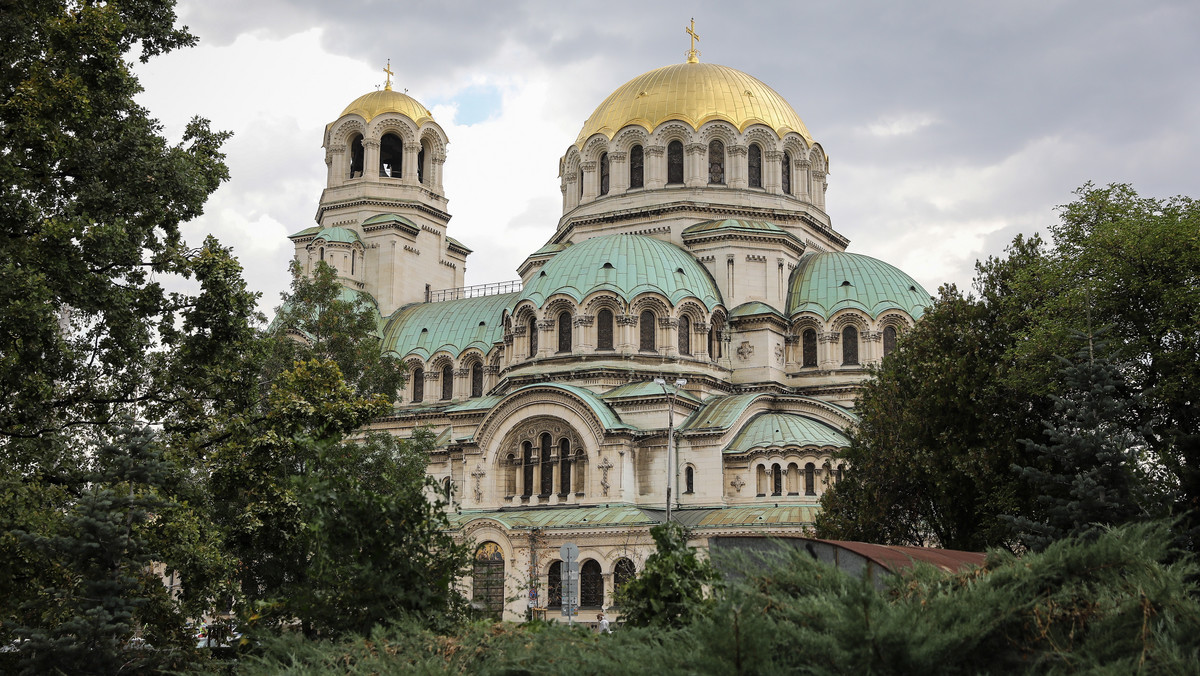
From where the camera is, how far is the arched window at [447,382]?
5709 centimetres

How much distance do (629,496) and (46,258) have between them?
99.4 feet

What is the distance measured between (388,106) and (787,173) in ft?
77.0

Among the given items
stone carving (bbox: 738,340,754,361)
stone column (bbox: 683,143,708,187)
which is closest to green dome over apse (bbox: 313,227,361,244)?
stone column (bbox: 683,143,708,187)

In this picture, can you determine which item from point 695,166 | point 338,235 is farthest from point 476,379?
point 695,166

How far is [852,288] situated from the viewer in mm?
51406

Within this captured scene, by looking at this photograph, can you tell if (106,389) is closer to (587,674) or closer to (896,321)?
(587,674)

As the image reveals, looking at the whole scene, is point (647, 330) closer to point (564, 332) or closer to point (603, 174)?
point (564, 332)

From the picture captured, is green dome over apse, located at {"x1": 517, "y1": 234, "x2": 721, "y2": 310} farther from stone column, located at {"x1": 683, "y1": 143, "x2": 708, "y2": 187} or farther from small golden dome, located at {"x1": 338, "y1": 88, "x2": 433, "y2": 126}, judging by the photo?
small golden dome, located at {"x1": 338, "y1": 88, "x2": 433, "y2": 126}

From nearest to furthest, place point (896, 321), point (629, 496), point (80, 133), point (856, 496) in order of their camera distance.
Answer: point (80, 133), point (856, 496), point (629, 496), point (896, 321)

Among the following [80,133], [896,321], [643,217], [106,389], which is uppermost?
[643,217]

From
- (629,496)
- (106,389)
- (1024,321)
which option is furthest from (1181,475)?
(629,496)

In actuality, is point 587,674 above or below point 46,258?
below

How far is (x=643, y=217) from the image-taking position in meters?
54.8

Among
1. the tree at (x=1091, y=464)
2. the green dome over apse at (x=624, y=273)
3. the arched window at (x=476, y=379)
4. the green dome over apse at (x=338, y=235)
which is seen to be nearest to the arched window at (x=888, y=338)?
the green dome over apse at (x=624, y=273)
